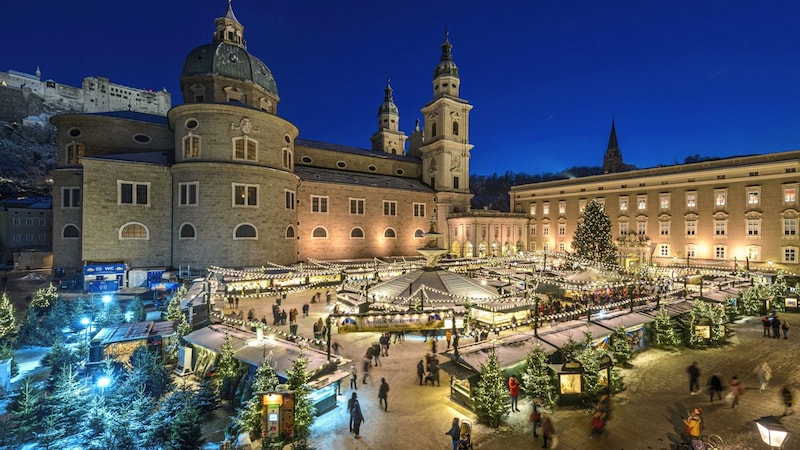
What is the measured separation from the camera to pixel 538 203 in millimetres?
54531

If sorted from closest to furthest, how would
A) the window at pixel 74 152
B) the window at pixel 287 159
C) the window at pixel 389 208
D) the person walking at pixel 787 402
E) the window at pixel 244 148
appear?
1. the person walking at pixel 787 402
2. the window at pixel 244 148
3. the window at pixel 74 152
4. the window at pixel 287 159
5. the window at pixel 389 208

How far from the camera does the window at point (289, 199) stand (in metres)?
35.4

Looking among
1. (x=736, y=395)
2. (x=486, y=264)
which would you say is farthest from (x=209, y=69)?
(x=736, y=395)

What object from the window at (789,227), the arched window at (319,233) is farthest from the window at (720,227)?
the arched window at (319,233)

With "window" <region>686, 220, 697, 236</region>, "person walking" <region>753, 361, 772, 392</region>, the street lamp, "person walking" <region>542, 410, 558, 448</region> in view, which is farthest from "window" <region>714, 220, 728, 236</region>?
"person walking" <region>542, 410, 558, 448</region>

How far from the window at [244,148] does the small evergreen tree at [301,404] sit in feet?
88.2

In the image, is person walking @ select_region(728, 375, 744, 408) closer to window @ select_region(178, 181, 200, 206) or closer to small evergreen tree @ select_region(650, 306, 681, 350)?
small evergreen tree @ select_region(650, 306, 681, 350)

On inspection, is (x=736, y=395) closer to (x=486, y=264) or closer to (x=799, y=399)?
(x=799, y=399)

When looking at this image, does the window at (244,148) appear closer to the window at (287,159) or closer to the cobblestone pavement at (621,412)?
the window at (287,159)

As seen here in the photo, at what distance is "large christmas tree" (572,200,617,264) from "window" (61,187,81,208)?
50.7 m

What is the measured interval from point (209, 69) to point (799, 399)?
47.0 meters


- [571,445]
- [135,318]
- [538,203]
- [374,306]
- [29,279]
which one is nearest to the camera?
[571,445]

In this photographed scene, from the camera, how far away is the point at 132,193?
30344mm

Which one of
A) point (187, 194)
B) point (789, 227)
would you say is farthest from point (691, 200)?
point (187, 194)
